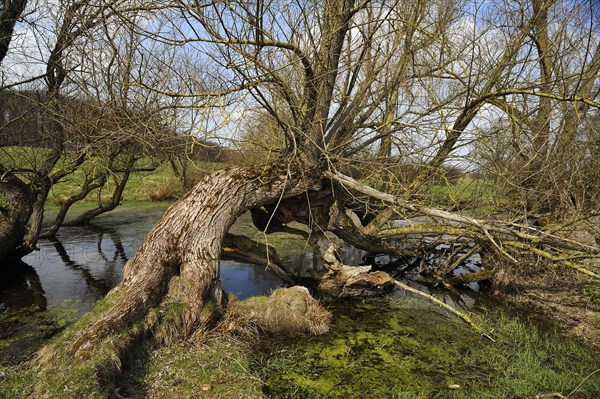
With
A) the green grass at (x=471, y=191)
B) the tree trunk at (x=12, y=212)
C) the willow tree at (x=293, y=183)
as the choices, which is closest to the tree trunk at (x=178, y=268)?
the willow tree at (x=293, y=183)

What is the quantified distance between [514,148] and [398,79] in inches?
88.7

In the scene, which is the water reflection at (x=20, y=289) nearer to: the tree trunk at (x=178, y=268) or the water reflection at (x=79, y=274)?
the water reflection at (x=79, y=274)

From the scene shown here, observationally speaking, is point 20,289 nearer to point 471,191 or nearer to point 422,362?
point 422,362

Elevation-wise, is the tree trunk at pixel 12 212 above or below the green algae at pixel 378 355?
above

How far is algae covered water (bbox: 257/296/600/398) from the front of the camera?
4.16 m

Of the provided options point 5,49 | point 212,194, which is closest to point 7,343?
point 212,194

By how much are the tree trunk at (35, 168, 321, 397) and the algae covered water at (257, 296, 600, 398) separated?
1.26 meters

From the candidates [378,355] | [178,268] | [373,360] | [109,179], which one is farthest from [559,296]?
[109,179]

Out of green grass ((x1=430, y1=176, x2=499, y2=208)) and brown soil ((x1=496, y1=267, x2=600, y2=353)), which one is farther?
green grass ((x1=430, y1=176, x2=499, y2=208))

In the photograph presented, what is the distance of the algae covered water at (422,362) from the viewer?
4156mm

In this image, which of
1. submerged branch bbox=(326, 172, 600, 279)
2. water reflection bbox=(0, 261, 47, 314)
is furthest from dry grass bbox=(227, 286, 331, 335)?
water reflection bbox=(0, 261, 47, 314)

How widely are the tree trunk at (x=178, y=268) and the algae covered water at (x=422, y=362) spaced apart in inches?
49.7

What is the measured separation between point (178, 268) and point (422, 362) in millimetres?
3359

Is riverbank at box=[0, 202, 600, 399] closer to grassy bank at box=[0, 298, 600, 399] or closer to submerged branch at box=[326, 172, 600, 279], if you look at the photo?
grassy bank at box=[0, 298, 600, 399]
